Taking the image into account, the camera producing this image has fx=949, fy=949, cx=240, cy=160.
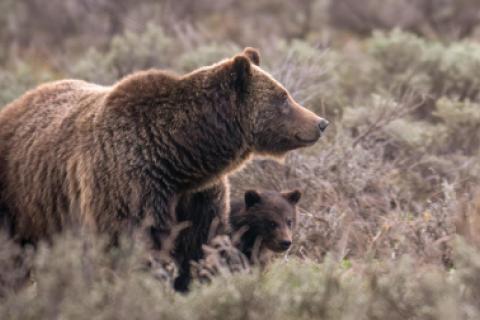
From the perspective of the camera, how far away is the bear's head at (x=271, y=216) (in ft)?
26.0

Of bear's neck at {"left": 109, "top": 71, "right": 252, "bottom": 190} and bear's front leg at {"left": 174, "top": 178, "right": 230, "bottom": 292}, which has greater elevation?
bear's neck at {"left": 109, "top": 71, "right": 252, "bottom": 190}

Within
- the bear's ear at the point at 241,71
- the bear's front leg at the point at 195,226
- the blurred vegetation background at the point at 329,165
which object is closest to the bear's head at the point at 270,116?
the bear's ear at the point at 241,71

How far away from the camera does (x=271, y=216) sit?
8086 millimetres

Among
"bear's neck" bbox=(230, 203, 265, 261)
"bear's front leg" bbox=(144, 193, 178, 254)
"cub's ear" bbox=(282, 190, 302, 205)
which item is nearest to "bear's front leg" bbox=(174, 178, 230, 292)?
"bear's front leg" bbox=(144, 193, 178, 254)

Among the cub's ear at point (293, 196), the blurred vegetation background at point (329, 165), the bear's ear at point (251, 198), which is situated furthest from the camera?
the cub's ear at point (293, 196)

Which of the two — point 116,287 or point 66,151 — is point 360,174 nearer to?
point 66,151

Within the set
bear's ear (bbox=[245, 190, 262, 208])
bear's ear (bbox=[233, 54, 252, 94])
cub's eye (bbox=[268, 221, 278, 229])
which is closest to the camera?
bear's ear (bbox=[233, 54, 252, 94])

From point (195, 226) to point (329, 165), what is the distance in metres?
2.64

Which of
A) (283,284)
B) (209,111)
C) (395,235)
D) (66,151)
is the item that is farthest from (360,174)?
(283,284)

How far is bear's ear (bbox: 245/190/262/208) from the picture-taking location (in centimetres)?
821

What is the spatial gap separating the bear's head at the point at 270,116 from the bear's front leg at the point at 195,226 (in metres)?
0.49

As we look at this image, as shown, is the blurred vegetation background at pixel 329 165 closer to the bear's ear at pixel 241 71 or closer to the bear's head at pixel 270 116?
the bear's head at pixel 270 116

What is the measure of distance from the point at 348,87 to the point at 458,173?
391cm

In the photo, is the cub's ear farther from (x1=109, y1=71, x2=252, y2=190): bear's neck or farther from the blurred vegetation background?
(x1=109, y1=71, x2=252, y2=190): bear's neck
